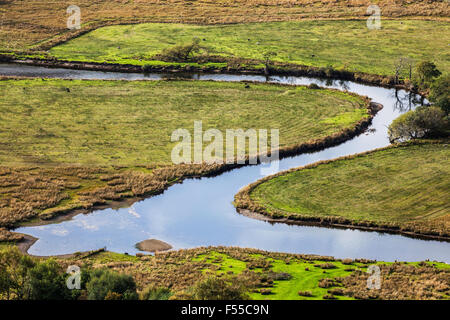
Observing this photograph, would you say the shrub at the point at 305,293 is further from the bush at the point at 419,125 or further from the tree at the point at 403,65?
the tree at the point at 403,65

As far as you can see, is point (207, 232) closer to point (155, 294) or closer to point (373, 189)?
point (155, 294)

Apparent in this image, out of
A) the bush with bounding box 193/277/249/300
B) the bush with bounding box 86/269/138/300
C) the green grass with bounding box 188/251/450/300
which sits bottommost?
the green grass with bounding box 188/251/450/300

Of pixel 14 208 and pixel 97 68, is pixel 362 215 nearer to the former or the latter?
pixel 14 208

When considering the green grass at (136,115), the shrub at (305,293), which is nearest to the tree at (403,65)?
the green grass at (136,115)

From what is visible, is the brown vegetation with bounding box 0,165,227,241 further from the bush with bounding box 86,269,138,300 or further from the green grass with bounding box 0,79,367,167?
the bush with bounding box 86,269,138,300

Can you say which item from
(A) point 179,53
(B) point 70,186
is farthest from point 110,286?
(A) point 179,53

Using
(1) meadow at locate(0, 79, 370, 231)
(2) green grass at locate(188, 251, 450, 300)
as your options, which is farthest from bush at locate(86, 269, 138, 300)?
(1) meadow at locate(0, 79, 370, 231)

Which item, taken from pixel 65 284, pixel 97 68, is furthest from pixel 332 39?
pixel 65 284
